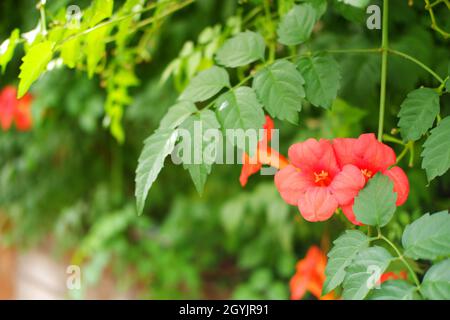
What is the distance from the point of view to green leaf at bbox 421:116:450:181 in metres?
0.71

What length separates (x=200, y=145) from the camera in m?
0.75

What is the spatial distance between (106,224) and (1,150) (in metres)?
0.63

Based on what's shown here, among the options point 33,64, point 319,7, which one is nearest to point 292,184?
point 319,7

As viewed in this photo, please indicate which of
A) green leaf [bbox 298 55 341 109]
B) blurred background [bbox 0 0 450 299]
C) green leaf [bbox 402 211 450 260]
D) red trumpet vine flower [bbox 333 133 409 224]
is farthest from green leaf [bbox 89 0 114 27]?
blurred background [bbox 0 0 450 299]

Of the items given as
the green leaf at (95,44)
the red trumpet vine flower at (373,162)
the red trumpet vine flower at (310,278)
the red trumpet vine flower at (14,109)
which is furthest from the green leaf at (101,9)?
the red trumpet vine flower at (14,109)

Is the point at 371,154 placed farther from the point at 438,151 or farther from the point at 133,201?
the point at 133,201

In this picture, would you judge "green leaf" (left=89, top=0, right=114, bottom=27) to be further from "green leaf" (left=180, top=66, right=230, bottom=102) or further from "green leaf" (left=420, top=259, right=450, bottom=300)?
"green leaf" (left=420, top=259, right=450, bottom=300)

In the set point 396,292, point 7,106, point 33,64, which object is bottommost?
point 396,292

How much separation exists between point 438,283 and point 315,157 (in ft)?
0.74

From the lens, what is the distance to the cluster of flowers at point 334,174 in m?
0.74

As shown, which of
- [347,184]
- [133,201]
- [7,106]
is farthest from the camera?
[133,201]

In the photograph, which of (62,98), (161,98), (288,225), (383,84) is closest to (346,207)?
(383,84)

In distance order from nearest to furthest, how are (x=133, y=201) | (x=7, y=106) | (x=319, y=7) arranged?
(x=319, y=7)
(x=7, y=106)
(x=133, y=201)

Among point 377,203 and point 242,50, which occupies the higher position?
point 242,50
